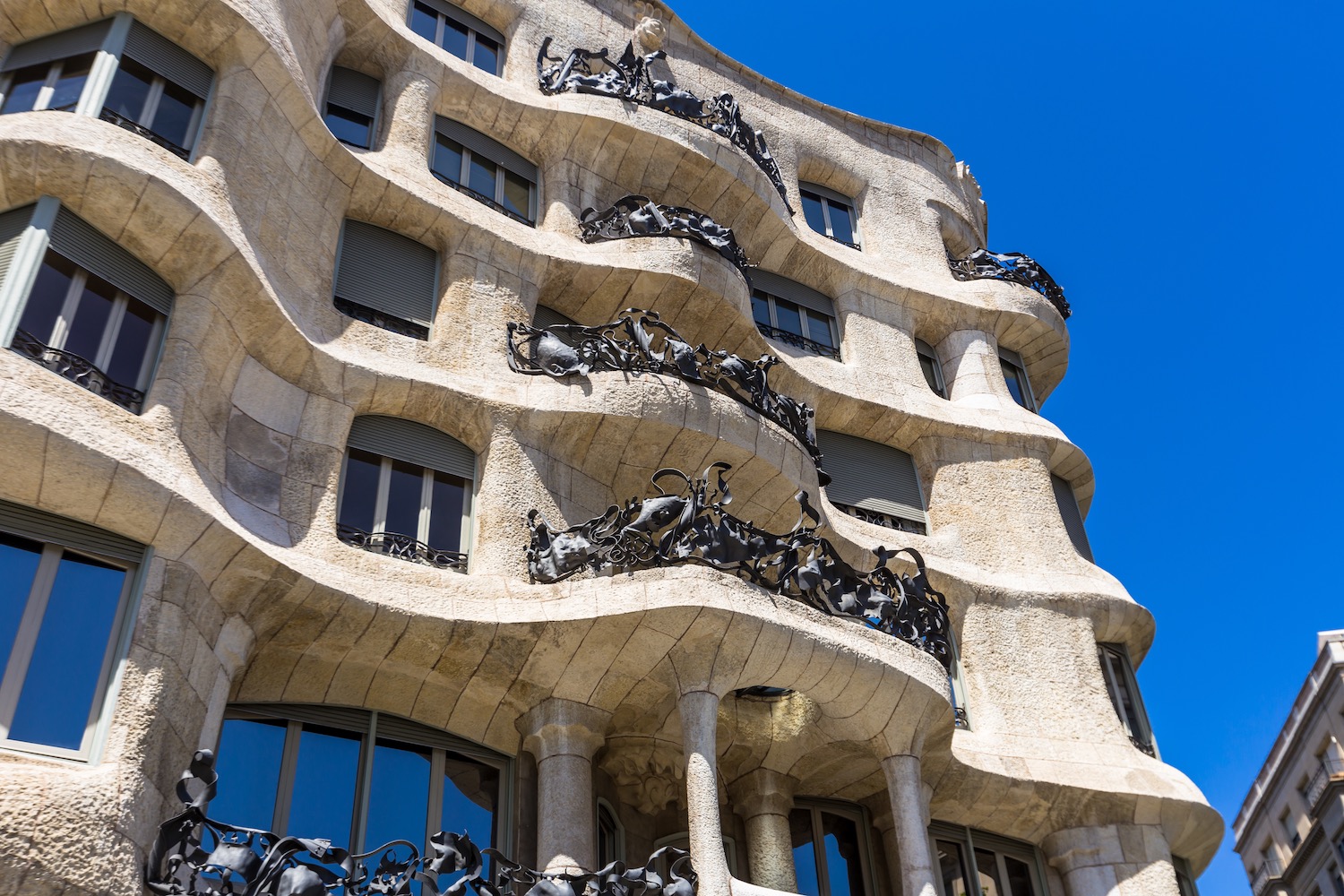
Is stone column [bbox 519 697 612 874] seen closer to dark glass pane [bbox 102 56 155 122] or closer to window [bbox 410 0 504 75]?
dark glass pane [bbox 102 56 155 122]

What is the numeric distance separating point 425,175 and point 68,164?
5.28 m

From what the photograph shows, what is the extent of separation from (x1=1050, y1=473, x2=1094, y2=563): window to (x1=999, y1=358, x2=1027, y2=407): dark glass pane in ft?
5.96

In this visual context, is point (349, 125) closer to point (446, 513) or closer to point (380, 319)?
point (380, 319)

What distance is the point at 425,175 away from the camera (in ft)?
51.8

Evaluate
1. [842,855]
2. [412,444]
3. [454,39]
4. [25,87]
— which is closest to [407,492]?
[412,444]

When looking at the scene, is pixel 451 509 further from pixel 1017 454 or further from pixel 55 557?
pixel 1017 454

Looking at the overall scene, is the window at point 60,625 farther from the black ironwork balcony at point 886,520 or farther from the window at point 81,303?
the black ironwork balcony at point 886,520

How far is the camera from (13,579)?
9.36 m

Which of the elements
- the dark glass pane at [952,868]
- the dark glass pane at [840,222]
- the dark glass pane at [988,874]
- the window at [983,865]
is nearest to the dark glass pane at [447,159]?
the dark glass pane at [840,222]

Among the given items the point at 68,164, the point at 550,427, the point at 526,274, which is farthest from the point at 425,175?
the point at 68,164

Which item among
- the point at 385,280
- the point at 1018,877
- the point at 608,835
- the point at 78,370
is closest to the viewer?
the point at 78,370

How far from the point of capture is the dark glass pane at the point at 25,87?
12.0 m

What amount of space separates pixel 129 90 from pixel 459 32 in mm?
7178

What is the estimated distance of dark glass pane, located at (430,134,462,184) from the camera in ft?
54.3
